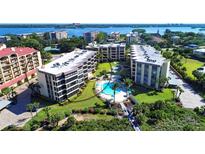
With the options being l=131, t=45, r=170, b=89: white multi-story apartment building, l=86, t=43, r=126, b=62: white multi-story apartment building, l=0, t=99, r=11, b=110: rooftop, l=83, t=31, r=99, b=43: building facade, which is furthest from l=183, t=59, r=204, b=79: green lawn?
l=83, t=31, r=99, b=43: building facade

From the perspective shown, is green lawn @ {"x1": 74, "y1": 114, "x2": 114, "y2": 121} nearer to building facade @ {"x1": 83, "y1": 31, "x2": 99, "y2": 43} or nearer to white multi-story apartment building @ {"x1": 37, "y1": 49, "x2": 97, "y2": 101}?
white multi-story apartment building @ {"x1": 37, "y1": 49, "x2": 97, "y2": 101}

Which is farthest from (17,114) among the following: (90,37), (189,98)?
(90,37)

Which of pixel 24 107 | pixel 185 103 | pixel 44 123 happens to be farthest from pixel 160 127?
pixel 24 107

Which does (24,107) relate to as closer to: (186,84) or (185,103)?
(185,103)

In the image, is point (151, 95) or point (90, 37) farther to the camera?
point (90, 37)

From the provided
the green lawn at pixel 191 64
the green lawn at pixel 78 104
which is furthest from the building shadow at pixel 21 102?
the green lawn at pixel 191 64

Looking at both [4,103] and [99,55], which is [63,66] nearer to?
[4,103]

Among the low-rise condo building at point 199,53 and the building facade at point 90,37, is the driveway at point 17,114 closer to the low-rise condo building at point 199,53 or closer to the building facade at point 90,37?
the low-rise condo building at point 199,53
